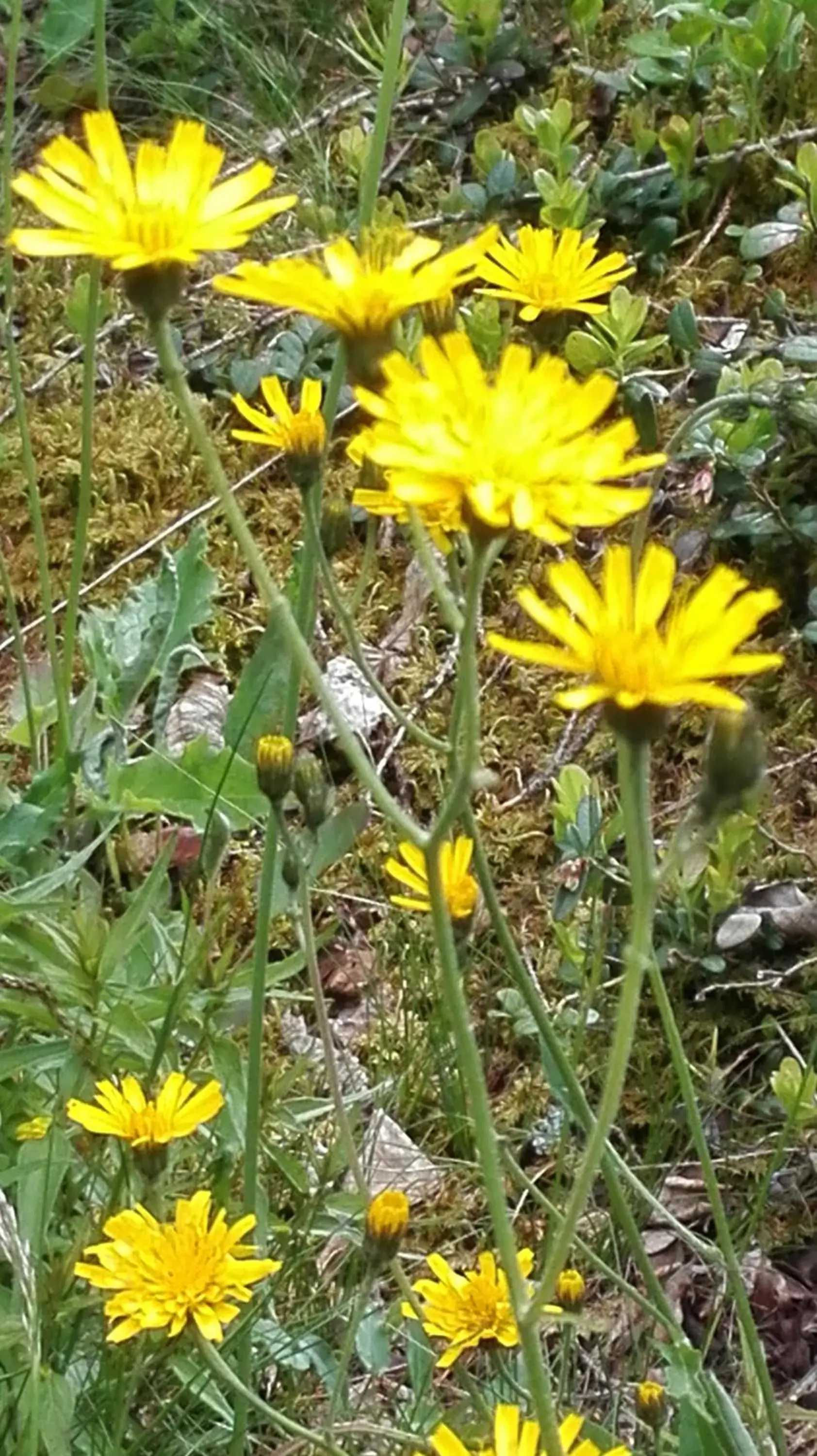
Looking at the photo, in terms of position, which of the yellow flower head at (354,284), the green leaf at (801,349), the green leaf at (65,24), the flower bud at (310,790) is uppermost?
the green leaf at (65,24)

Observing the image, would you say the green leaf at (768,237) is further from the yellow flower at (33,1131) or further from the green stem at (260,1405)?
the green stem at (260,1405)

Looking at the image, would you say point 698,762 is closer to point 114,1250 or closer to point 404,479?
point 114,1250

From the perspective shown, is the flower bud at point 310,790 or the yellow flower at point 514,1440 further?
the flower bud at point 310,790

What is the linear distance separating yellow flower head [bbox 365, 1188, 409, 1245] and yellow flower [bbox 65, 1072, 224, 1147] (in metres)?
0.12

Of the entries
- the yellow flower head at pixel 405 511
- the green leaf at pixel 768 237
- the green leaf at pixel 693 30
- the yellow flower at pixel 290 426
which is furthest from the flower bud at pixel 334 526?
the green leaf at pixel 693 30

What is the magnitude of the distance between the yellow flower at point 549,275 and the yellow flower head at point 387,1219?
496 millimetres

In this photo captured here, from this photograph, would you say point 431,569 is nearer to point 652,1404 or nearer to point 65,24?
point 652,1404

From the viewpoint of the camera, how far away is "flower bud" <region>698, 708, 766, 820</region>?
0.66 m

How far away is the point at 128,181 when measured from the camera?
0.72 m

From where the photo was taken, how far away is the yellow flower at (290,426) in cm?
82

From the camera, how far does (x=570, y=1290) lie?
0.97m

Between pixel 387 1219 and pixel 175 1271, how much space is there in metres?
0.11

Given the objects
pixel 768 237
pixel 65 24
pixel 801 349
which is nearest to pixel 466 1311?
pixel 801 349

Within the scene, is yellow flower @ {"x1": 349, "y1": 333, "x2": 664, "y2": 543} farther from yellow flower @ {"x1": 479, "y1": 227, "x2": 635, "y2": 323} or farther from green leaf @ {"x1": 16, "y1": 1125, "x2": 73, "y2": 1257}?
green leaf @ {"x1": 16, "y1": 1125, "x2": 73, "y2": 1257}
